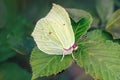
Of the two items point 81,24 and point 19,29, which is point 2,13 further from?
point 81,24

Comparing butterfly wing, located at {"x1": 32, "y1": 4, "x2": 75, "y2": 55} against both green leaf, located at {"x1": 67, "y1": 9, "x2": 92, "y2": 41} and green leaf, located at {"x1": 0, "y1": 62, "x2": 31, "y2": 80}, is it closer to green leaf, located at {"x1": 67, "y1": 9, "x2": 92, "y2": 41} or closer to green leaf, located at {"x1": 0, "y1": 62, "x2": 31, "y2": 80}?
green leaf, located at {"x1": 67, "y1": 9, "x2": 92, "y2": 41}

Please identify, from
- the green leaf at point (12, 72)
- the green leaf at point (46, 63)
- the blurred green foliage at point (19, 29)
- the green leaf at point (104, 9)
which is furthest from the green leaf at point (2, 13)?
the green leaf at point (46, 63)

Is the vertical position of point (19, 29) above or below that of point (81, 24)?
below

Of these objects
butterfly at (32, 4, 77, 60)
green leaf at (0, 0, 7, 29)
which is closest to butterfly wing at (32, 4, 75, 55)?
butterfly at (32, 4, 77, 60)

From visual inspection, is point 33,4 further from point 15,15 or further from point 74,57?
point 74,57

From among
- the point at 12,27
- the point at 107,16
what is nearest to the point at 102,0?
the point at 107,16

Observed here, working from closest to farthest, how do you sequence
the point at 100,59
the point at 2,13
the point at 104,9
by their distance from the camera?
the point at 100,59 < the point at 104,9 < the point at 2,13

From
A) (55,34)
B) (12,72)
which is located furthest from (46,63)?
(12,72)

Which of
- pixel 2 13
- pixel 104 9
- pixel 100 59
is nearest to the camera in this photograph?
pixel 100 59

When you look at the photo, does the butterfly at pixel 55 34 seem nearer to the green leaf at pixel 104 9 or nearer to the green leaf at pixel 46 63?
the green leaf at pixel 46 63
